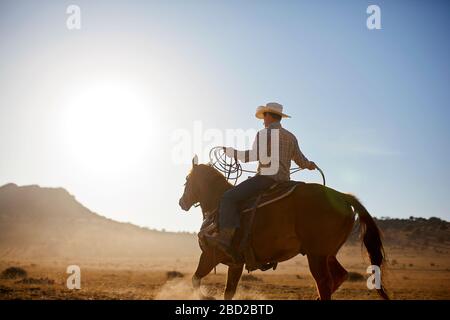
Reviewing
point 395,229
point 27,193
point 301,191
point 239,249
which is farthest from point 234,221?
point 27,193

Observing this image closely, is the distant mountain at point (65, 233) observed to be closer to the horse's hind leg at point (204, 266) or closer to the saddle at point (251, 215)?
the horse's hind leg at point (204, 266)

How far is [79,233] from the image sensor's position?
113 meters

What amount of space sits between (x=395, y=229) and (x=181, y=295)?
62318 millimetres

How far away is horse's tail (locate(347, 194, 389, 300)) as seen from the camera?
7867mm

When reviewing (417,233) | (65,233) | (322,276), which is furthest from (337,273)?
(65,233)

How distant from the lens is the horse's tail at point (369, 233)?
7.87 m

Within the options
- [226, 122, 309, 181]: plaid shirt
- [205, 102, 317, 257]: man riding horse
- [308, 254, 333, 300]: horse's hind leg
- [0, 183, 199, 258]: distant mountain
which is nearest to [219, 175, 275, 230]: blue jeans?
[205, 102, 317, 257]: man riding horse

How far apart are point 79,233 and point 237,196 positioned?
112617 mm

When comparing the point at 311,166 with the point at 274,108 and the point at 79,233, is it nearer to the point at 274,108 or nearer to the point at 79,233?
the point at 274,108

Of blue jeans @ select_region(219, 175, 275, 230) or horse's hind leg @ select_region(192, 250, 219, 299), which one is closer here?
blue jeans @ select_region(219, 175, 275, 230)

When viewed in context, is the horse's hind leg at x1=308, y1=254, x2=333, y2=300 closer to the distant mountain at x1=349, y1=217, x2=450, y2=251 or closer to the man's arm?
the man's arm

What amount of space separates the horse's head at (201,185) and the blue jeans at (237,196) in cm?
108

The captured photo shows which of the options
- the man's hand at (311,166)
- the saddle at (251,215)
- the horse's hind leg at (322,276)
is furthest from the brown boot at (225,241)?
the man's hand at (311,166)

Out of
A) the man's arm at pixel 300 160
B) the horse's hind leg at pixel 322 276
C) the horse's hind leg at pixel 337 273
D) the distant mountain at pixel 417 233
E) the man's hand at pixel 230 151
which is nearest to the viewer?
the horse's hind leg at pixel 322 276
